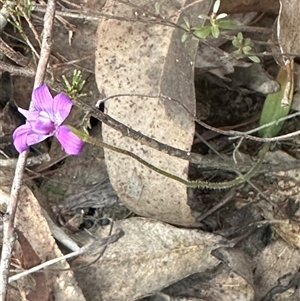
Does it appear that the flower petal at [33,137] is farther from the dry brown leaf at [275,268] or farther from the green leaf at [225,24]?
the dry brown leaf at [275,268]

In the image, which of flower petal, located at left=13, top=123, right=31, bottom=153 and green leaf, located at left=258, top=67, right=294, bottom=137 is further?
green leaf, located at left=258, top=67, right=294, bottom=137

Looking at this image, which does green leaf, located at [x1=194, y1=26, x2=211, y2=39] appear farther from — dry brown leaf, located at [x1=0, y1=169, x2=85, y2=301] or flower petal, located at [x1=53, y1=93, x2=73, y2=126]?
dry brown leaf, located at [x1=0, y1=169, x2=85, y2=301]

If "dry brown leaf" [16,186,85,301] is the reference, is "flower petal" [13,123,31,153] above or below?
above

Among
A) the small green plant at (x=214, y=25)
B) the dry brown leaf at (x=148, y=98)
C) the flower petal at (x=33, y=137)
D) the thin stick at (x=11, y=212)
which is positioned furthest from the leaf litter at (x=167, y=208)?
the flower petal at (x=33, y=137)

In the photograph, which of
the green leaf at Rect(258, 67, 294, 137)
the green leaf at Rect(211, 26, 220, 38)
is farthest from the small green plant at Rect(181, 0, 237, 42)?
the green leaf at Rect(258, 67, 294, 137)

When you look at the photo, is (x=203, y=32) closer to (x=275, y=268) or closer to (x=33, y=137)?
(x=33, y=137)
